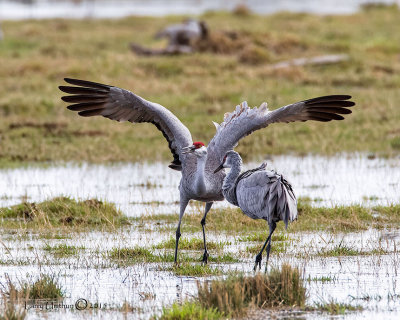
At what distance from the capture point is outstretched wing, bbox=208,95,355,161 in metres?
8.52

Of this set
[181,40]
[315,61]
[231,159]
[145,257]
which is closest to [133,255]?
[145,257]

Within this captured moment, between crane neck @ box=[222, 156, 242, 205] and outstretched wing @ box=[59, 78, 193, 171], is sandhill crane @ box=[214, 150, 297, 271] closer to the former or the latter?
crane neck @ box=[222, 156, 242, 205]

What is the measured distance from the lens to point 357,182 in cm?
1298

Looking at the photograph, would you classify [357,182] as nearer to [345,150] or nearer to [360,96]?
[345,150]

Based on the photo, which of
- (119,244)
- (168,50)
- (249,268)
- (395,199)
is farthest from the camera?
(168,50)

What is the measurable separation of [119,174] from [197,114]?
4.86 m

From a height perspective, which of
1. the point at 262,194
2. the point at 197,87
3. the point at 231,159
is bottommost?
the point at 262,194

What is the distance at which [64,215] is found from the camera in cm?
1052

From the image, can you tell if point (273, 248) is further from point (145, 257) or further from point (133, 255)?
point (133, 255)

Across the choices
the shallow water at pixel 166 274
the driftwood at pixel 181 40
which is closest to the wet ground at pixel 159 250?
the shallow water at pixel 166 274

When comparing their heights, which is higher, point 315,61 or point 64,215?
point 315,61

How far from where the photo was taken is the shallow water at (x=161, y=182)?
11727 mm

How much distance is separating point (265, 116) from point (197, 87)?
12.6m

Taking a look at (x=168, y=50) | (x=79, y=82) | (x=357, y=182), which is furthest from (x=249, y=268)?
(x=168, y=50)
